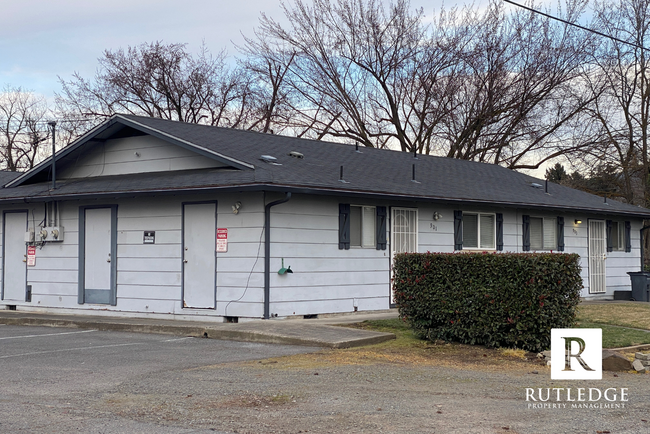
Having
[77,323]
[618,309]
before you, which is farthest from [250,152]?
[618,309]

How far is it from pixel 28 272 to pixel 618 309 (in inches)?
566

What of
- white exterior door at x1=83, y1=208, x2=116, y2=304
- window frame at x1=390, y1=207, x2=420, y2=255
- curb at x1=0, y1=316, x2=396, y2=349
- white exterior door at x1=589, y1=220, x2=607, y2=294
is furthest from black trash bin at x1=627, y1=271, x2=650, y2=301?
white exterior door at x1=83, y1=208, x2=116, y2=304

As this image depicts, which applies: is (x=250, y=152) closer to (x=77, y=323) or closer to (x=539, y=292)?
(x=77, y=323)

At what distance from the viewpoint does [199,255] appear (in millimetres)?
15594

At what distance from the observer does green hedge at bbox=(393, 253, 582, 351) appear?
1086 cm

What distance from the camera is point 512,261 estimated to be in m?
11.0

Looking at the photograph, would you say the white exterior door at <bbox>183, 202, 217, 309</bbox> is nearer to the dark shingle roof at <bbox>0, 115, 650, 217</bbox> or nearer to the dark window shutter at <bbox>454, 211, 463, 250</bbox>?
the dark shingle roof at <bbox>0, 115, 650, 217</bbox>

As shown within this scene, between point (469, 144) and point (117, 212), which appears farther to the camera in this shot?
point (469, 144)

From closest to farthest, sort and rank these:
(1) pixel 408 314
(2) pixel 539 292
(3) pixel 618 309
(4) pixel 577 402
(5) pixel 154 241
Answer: (4) pixel 577 402 → (2) pixel 539 292 → (1) pixel 408 314 → (5) pixel 154 241 → (3) pixel 618 309

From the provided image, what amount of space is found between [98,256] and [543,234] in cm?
1211

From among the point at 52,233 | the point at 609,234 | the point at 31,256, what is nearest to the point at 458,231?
the point at 609,234

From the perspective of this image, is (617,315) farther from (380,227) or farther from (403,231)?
(380,227)
